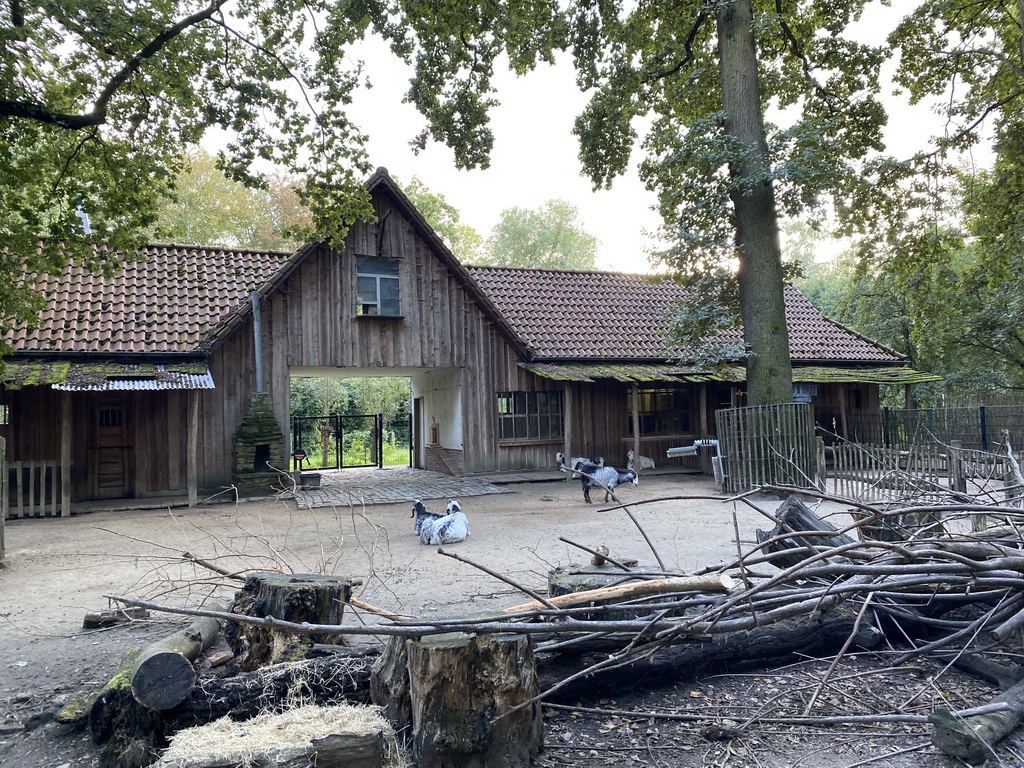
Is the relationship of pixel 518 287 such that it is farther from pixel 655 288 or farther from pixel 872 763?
pixel 872 763

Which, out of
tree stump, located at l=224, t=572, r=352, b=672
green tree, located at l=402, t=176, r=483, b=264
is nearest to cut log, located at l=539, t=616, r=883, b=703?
tree stump, located at l=224, t=572, r=352, b=672

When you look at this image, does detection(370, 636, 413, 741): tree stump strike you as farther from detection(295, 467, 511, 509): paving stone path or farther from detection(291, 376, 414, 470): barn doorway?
detection(291, 376, 414, 470): barn doorway

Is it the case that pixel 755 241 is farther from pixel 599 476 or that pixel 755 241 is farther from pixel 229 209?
pixel 229 209

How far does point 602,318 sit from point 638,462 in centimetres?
439

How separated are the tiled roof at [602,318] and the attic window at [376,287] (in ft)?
8.12

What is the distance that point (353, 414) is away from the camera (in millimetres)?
24812

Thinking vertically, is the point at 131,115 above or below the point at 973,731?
above

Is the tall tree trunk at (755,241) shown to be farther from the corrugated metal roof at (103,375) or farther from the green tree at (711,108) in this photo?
the corrugated metal roof at (103,375)

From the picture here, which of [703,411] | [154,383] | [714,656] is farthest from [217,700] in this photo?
[703,411]

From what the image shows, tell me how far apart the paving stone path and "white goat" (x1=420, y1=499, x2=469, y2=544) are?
9.85ft

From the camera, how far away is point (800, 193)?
1240cm

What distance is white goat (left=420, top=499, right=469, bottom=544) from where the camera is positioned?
28.1 feet

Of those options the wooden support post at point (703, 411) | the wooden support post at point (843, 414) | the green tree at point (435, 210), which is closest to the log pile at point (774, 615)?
the wooden support post at point (703, 411)

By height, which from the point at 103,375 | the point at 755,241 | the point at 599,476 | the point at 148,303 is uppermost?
the point at 755,241
